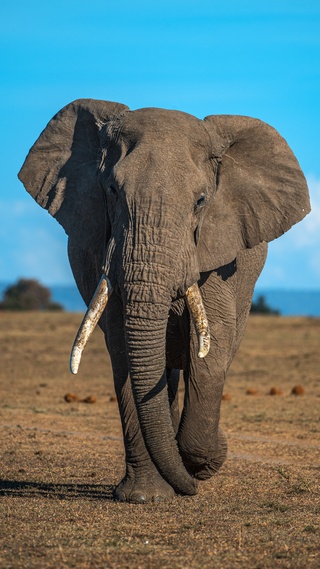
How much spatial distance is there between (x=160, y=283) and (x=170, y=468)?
1302mm

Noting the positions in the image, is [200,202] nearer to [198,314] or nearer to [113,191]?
[113,191]

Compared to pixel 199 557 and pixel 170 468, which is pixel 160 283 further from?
pixel 199 557

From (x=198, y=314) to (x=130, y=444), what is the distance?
121 cm

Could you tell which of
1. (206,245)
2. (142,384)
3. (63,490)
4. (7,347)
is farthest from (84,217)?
(7,347)

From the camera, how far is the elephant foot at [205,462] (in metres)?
8.37

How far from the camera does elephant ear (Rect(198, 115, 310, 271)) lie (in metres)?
8.29

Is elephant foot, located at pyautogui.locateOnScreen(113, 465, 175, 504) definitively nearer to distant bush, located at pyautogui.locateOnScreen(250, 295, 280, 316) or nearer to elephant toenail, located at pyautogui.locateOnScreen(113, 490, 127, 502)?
elephant toenail, located at pyautogui.locateOnScreen(113, 490, 127, 502)

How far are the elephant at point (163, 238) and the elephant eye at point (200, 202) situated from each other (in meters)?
0.01

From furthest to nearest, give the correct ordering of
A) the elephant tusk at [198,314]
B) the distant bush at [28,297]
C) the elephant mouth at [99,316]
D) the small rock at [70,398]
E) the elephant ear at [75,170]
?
1. the distant bush at [28,297]
2. the small rock at [70,398]
3. the elephant ear at [75,170]
4. the elephant tusk at [198,314]
5. the elephant mouth at [99,316]

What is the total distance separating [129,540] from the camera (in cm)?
650

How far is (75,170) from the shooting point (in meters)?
8.72

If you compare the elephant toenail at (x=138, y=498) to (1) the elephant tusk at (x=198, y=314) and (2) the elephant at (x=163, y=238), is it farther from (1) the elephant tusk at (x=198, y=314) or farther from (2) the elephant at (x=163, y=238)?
(1) the elephant tusk at (x=198, y=314)

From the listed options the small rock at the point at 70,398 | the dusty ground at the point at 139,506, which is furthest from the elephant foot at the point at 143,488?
the small rock at the point at 70,398

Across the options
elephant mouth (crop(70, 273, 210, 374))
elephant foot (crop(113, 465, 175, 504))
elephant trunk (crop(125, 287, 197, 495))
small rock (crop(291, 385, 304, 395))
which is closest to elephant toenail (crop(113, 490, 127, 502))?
elephant foot (crop(113, 465, 175, 504))
